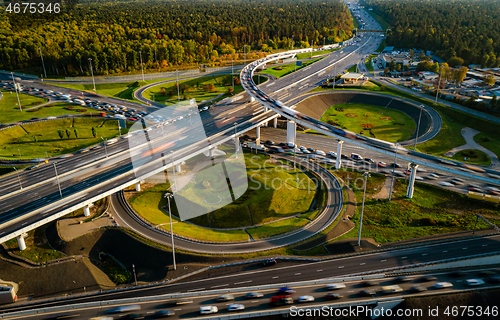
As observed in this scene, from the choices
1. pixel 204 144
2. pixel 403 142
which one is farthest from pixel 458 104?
pixel 204 144

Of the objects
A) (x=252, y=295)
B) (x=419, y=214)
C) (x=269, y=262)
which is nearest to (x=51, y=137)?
(x=269, y=262)

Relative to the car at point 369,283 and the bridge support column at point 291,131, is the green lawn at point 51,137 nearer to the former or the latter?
the bridge support column at point 291,131

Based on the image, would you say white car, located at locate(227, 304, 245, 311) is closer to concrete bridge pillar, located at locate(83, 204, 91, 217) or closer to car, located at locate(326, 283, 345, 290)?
car, located at locate(326, 283, 345, 290)

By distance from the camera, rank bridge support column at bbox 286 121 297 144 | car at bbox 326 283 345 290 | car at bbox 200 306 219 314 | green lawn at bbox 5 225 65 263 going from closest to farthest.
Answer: car at bbox 200 306 219 314
car at bbox 326 283 345 290
green lawn at bbox 5 225 65 263
bridge support column at bbox 286 121 297 144

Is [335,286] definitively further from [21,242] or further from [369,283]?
[21,242]

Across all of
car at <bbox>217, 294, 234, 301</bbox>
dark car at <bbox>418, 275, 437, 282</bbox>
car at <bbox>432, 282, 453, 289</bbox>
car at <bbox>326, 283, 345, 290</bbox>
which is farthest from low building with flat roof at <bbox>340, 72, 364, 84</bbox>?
car at <bbox>217, 294, 234, 301</bbox>

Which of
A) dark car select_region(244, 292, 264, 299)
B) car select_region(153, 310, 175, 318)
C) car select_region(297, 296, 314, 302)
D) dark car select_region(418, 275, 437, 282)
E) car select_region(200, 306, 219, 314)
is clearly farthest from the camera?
dark car select_region(418, 275, 437, 282)
